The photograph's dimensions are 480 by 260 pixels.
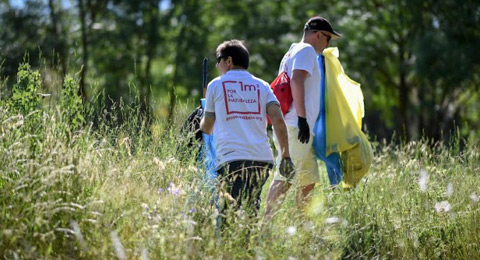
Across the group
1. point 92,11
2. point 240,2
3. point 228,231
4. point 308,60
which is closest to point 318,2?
point 240,2

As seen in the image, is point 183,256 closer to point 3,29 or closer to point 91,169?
point 91,169

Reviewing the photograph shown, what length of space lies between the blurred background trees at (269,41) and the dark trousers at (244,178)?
58.0 feet

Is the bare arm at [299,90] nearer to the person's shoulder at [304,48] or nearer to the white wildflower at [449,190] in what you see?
the person's shoulder at [304,48]

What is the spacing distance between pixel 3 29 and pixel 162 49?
18.5 ft

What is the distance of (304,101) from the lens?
6.73m

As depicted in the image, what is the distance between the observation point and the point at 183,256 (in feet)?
15.3

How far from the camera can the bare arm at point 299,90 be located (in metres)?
6.66

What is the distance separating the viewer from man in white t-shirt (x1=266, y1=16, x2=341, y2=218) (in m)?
6.67

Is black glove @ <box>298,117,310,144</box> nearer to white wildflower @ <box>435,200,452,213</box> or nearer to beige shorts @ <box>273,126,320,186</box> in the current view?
beige shorts @ <box>273,126,320,186</box>

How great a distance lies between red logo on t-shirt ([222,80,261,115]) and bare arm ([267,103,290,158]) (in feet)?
0.53

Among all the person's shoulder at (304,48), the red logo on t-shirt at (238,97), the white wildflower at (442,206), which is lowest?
the white wildflower at (442,206)

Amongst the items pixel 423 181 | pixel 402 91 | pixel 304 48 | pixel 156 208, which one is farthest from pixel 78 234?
pixel 402 91

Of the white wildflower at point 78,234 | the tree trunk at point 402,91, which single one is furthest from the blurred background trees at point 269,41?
the white wildflower at point 78,234

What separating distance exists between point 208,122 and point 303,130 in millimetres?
1012
